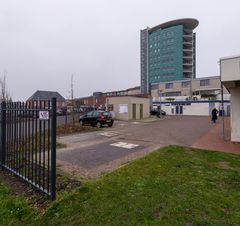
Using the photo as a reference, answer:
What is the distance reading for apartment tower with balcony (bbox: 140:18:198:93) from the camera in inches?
2854

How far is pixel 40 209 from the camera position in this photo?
319 centimetres

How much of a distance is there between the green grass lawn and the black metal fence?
1.79ft

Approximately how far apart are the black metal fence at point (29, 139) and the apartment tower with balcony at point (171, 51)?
7345 cm

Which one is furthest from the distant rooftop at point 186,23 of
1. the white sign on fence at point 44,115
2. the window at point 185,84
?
the white sign on fence at point 44,115

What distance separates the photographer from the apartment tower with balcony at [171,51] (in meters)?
72.5

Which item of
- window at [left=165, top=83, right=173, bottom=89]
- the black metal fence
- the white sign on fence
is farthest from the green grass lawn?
window at [left=165, top=83, right=173, bottom=89]

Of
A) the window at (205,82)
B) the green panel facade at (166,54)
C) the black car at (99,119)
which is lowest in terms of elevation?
the black car at (99,119)

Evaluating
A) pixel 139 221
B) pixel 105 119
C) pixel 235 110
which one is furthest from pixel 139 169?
pixel 105 119

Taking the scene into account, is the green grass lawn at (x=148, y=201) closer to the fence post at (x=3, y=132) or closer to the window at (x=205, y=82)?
the fence post at (x=3, y=132)

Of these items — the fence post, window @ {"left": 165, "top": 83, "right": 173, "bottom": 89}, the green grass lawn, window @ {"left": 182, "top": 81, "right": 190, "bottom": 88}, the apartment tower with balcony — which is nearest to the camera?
the green grass lawn

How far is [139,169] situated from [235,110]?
24.8 feet

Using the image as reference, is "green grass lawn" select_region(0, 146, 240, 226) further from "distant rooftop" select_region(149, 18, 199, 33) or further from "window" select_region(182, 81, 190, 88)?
"distant rooftop" select_region(149, 18, 199, 33)

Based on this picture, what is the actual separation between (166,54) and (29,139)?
80.6 m

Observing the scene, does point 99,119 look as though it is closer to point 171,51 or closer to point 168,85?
point 168,85
